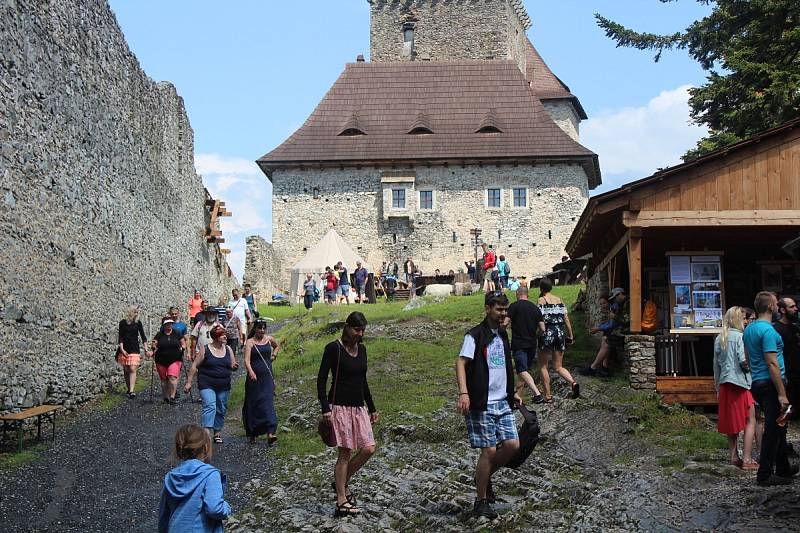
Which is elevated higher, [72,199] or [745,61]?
[745,61]

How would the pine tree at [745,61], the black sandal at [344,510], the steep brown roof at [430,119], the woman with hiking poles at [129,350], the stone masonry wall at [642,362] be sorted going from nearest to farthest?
the black sandal at [344,510], the stone masonry wall at [642,362], the woman with hiking poles at [129,350], the pine tree at [745,61], the steep brown roof at [430,119]

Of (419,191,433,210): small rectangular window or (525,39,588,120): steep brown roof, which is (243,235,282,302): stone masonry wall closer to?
(419,191,433,210): small rectangular window

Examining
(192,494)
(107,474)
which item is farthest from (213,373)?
(192,494)

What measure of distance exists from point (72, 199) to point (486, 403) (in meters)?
9.97

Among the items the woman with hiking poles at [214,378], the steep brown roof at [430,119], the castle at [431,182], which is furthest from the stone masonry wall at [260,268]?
the woman with hiking poles at [214,378]

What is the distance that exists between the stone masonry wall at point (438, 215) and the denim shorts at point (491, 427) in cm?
3490

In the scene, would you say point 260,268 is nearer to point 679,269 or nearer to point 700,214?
point 679,269

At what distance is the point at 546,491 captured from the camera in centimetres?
960

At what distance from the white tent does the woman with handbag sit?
25.5 metres

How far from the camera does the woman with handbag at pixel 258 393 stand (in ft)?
42.1

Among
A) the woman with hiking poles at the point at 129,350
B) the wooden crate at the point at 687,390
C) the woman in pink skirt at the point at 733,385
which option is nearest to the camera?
the woman in pink skirt at the point at 733,385

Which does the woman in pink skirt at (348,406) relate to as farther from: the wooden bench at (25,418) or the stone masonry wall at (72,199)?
the stone masonry wall at (72,199)

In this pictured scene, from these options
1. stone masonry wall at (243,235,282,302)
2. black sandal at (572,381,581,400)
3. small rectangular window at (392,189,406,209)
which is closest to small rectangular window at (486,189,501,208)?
small rectangular window at (392,189,406,209)

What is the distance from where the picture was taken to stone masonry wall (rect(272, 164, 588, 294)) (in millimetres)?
43594
